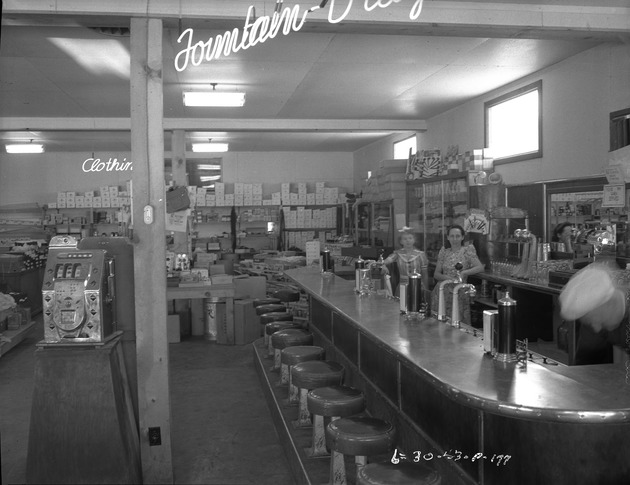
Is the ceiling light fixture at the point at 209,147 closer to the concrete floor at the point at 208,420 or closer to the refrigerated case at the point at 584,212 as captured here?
the concrete floor at the point at 208,420

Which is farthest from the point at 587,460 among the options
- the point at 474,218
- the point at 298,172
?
the point at 298,172

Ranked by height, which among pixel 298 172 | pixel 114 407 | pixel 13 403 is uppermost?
pixel 298 172

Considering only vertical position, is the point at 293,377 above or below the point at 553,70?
below

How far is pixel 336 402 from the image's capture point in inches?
139

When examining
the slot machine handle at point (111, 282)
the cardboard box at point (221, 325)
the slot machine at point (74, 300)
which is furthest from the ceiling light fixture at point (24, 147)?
the slot machine at point (74, 300)

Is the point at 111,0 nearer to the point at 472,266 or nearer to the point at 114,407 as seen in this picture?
the point at 114,407

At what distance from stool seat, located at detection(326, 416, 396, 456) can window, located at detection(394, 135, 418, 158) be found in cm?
811

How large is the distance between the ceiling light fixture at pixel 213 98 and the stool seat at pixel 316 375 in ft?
12.9

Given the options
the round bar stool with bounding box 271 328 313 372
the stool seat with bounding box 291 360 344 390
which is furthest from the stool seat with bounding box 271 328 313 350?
the stool seat with bounding box 291 360 344 390

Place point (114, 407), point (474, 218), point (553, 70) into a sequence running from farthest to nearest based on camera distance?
point (474, 218) → point (553, 70) → point (114, 407)

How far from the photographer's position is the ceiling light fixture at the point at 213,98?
7207 millimetres

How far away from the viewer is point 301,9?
424 centimetres

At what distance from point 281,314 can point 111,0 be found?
11.5 feet

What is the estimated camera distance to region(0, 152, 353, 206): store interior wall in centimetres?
1355
